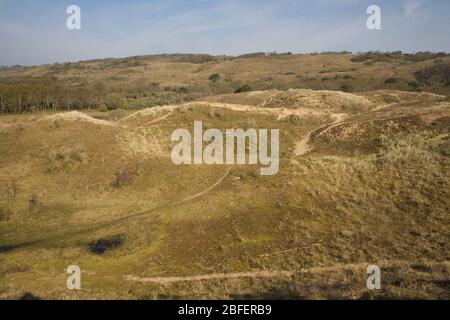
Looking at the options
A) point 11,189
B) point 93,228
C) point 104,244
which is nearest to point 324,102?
point 93,228

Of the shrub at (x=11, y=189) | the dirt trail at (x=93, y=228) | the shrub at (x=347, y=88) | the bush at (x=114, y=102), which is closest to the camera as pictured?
the dirt trail at (x=93, y=228)

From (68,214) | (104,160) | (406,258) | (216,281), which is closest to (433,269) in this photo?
(406,258)

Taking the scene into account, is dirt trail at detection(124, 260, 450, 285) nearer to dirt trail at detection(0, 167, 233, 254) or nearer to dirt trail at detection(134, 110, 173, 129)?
dirt trail at detection(0, 167, 233, 254)

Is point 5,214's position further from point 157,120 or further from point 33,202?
point 157,120

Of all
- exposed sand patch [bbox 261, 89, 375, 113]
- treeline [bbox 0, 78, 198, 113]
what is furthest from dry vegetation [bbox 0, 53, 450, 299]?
treeline [bbox 0, 78, 198, 113]

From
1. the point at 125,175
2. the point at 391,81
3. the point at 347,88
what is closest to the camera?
the point at 125,175

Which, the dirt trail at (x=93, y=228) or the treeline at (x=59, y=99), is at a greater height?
the treeline at (x=59, y=99)

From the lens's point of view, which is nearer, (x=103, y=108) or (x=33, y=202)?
(x=33, y=202)

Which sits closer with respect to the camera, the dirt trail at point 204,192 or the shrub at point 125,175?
the dirt trail at point 204,192

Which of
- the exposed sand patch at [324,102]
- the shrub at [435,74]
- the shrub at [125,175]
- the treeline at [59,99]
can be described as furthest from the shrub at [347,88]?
the shrub at [125,175]

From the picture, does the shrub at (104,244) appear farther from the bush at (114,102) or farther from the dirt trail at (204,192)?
the bush at (114,102)
